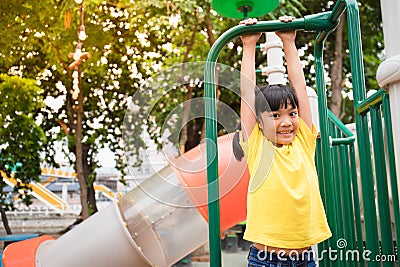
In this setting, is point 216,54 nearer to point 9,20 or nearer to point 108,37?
point 9,20

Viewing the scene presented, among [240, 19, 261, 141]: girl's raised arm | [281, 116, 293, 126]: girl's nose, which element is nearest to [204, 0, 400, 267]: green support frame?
[240, 19, 261, 141]: girl's raised arm

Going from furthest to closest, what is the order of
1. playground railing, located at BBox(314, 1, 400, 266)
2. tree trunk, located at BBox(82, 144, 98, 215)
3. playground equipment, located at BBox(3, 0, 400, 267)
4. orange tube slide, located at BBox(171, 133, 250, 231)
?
tree trunk, located at BBox(82, 144, 98, 215) → orange tube slide, located at BBox(171, 133, 250, 231) → playground equipment, located at BBox(3, 0, 400, 267) → playground railing, located at BBox(314, 1, 400, 266)

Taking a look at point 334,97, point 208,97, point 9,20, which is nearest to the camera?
point 208,97

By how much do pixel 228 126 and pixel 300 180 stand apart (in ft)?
2.29

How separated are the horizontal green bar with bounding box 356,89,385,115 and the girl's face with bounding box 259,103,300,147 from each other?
22 centimetres

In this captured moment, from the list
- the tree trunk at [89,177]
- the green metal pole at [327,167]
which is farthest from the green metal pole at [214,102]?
the tree trunk at [89,177]

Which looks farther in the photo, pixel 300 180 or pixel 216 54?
pixel 216 54

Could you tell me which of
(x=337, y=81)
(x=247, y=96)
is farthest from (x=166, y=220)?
(x=337, y=81)

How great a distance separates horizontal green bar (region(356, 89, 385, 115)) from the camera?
4.41ft

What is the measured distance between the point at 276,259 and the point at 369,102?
60 cm

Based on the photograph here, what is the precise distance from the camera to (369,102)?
145 cm

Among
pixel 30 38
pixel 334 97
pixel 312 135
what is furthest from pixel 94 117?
pixel 312 135

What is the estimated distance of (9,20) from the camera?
15.0 feet

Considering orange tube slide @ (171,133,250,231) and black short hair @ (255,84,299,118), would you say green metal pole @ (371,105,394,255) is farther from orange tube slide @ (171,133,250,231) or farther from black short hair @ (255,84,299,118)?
orange tube slide @ (171,133,250,231)
